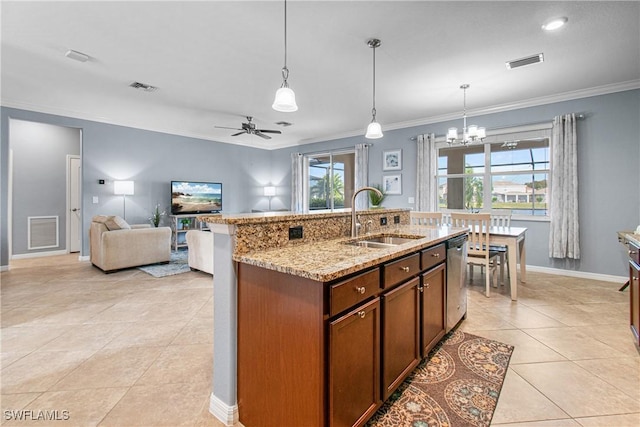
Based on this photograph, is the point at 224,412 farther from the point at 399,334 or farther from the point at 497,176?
the point at 497,176

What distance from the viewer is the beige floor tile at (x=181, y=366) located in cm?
191

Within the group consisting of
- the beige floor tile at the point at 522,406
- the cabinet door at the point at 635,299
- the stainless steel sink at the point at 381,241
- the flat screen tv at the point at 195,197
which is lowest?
the beige floor tile at the point at 522,406

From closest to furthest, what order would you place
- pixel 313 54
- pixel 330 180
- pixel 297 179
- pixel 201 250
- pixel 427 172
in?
pixel 313 54, pixel 201 250, pixel 427 172, pixel 330 180, pixel 297 179

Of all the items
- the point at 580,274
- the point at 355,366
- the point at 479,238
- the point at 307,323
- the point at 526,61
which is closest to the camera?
the point at 307,323

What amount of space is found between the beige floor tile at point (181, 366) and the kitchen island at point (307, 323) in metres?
0.44

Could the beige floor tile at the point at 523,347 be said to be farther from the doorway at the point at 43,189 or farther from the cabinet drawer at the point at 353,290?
the doorway at the point at 43,189

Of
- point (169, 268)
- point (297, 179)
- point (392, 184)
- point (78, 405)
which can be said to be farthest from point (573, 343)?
point (297, 179)

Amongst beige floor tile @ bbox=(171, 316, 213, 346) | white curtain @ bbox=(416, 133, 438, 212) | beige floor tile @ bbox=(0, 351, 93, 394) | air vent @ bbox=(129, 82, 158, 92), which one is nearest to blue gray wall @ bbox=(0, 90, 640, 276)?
white curtain @ bbox=(416, 133, 438, 212)

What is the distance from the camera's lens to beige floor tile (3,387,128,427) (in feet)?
5.04

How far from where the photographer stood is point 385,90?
420 centimetres

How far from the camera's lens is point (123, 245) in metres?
4.59

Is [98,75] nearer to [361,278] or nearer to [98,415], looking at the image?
[98,415]

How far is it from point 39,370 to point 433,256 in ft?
9.13

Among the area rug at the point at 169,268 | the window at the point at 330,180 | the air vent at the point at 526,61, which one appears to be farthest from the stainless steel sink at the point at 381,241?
the window at the point at 330,180
